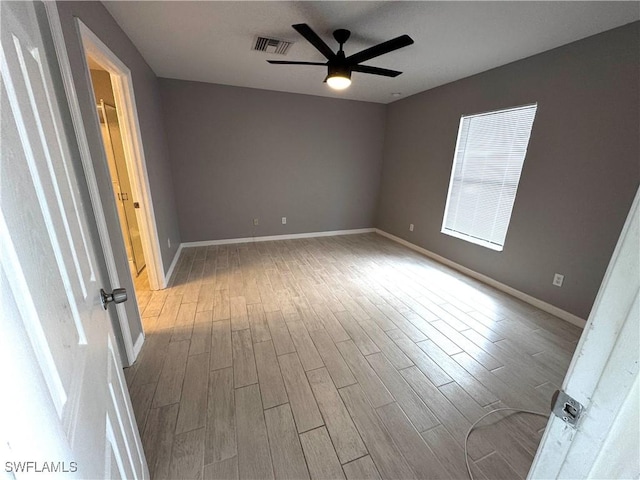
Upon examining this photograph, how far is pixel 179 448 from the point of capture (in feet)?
4.27

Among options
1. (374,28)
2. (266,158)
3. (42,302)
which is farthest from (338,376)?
(266,158)

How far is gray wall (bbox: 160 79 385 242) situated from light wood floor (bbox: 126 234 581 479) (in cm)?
157

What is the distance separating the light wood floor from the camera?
4.25ft

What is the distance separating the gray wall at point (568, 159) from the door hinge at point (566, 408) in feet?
8.31

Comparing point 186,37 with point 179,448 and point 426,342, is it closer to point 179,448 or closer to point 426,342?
point 179,448

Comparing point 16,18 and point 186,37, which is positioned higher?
point 186,37

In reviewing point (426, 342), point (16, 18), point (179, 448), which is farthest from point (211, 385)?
point (16, 18)

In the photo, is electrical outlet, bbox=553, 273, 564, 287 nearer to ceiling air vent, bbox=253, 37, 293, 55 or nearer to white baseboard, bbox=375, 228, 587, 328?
white baseboard, bbox=375, 228, 587, 328

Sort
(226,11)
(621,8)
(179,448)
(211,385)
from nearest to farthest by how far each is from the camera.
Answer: (179,448)
(211,385)
(621,8)
(226,11)

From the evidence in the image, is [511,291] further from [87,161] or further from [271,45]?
[87,161]

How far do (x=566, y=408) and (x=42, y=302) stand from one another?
101 cm

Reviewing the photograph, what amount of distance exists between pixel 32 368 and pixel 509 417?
2.10 metres

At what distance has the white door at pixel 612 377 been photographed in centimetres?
43

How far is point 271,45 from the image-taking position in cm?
251
